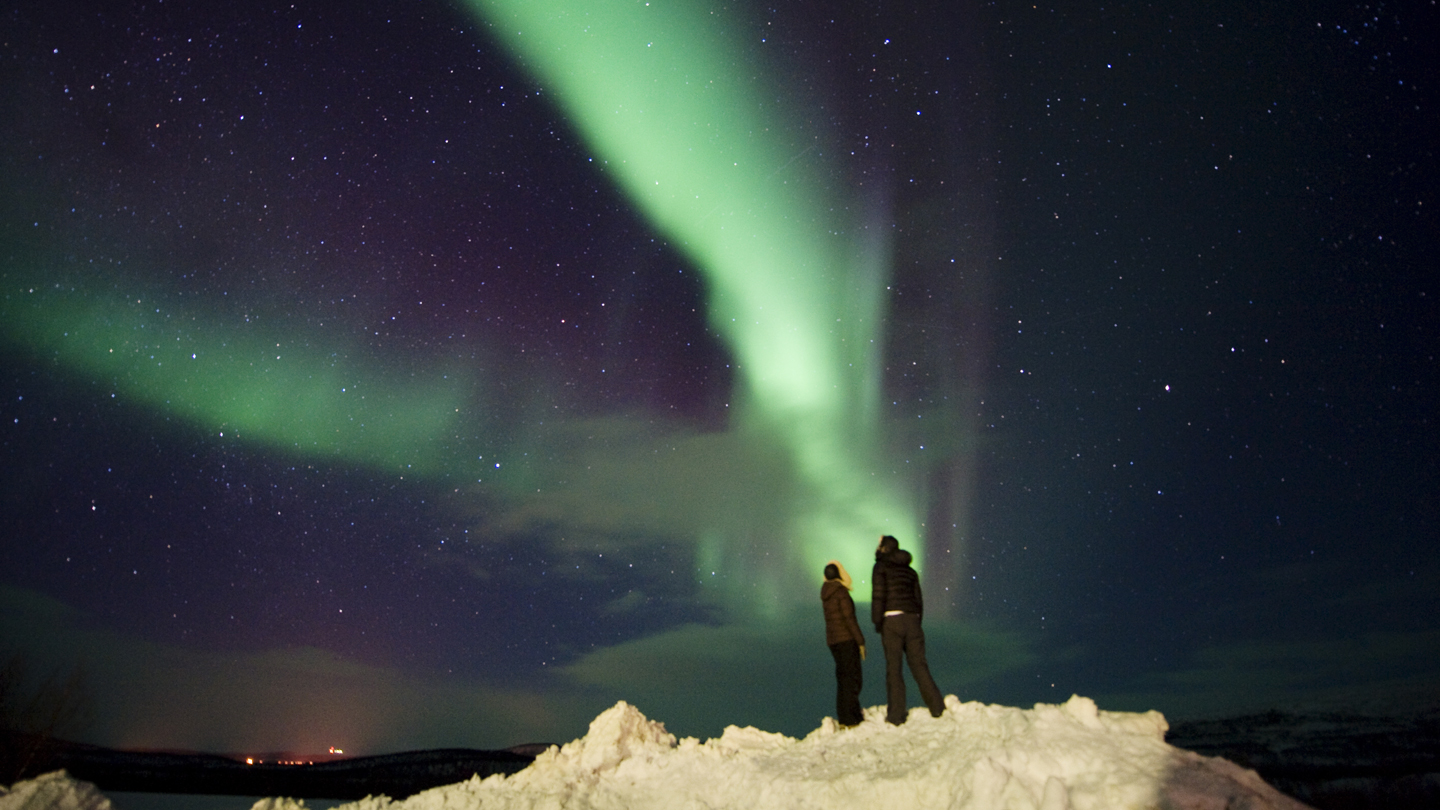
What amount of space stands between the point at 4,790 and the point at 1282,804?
489 inches

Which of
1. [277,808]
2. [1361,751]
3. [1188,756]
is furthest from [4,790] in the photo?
[1361,751]

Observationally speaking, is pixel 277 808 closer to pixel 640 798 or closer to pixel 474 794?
pixel 474 794

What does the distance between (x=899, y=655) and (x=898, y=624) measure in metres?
0.36

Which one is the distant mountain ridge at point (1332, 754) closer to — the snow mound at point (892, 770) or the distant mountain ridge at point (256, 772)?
the snow mound at point (892, 770)

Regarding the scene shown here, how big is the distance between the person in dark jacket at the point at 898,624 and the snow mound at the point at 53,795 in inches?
350

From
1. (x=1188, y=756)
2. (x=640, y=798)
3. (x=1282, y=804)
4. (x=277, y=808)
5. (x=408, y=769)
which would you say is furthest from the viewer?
(x=408, y=769)

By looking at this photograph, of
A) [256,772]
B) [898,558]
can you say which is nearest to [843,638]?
[898,558]

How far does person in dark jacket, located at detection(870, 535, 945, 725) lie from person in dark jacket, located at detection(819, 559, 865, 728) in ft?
1.92

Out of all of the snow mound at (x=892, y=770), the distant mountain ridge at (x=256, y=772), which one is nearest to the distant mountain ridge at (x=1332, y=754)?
the snow mound at (x=892, y=770)

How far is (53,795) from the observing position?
7352 millimetres

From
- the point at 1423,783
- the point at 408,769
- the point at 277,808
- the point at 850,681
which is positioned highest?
the point at 850,681

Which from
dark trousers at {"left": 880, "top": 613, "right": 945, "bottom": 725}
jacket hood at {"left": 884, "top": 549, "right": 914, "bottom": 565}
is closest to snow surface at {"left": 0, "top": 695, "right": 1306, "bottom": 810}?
dark trousers at {"left": 880, "top": 613, "right": 945, "bottom": 725}

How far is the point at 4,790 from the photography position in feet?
24.8

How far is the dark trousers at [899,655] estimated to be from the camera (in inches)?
283
